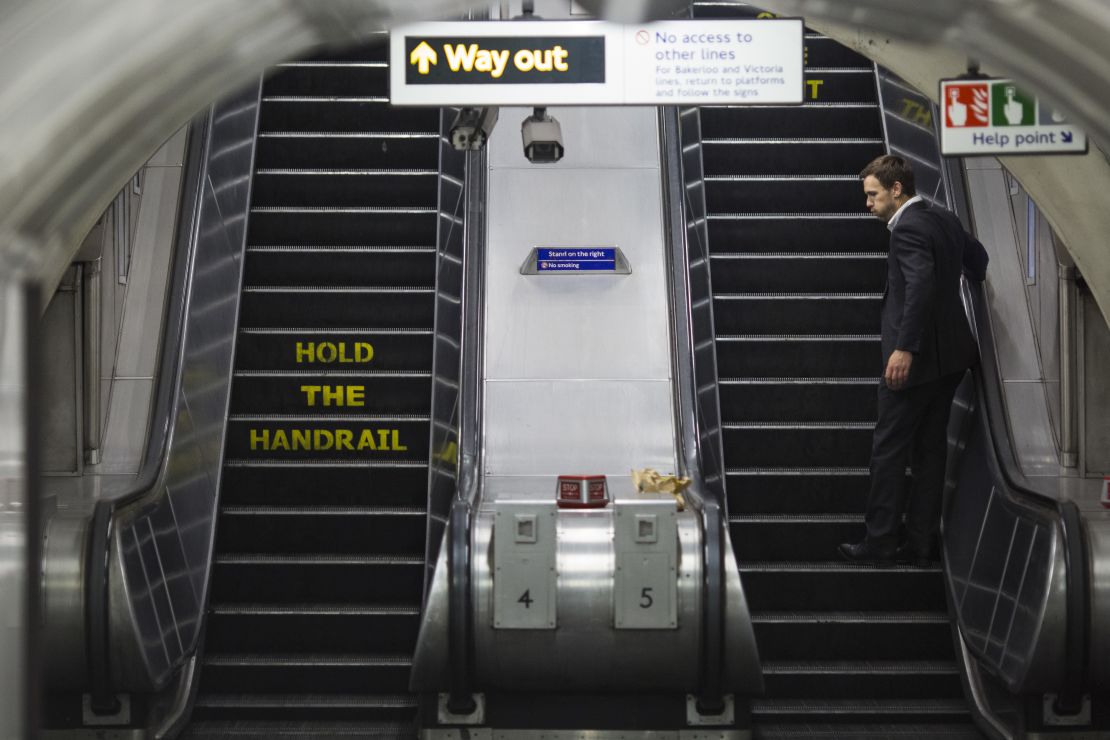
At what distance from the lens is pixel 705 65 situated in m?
4.93

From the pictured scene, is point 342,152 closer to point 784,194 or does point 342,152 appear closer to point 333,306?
point 333,306

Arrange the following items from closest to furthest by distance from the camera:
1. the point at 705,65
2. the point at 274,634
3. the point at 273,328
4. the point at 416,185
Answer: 1. the point at 705,65
2. the point at 274,634
3. the point at 273,328
4. the point at 416,185

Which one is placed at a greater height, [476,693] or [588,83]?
[588,83]

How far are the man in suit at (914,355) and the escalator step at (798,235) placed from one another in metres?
2.07

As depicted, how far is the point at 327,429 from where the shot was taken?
7.90 m

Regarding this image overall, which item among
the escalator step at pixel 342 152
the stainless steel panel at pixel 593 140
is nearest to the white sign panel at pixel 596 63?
the stainless steel panel at pixel 593 140

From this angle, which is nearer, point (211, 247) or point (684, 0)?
point (684, 0)

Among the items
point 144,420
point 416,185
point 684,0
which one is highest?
point 416,185

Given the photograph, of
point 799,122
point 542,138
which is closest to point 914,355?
point 542,138

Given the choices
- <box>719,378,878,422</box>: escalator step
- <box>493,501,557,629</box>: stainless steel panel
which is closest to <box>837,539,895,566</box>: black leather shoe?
<box>719,378,878,422</box>: escalator step

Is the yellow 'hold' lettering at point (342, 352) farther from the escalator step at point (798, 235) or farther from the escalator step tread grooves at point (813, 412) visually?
the escalator step at point (798, 235)

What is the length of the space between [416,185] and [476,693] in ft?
13.5

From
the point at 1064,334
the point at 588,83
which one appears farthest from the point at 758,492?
the point at 588,83

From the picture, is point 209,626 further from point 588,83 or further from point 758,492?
point 588,83
